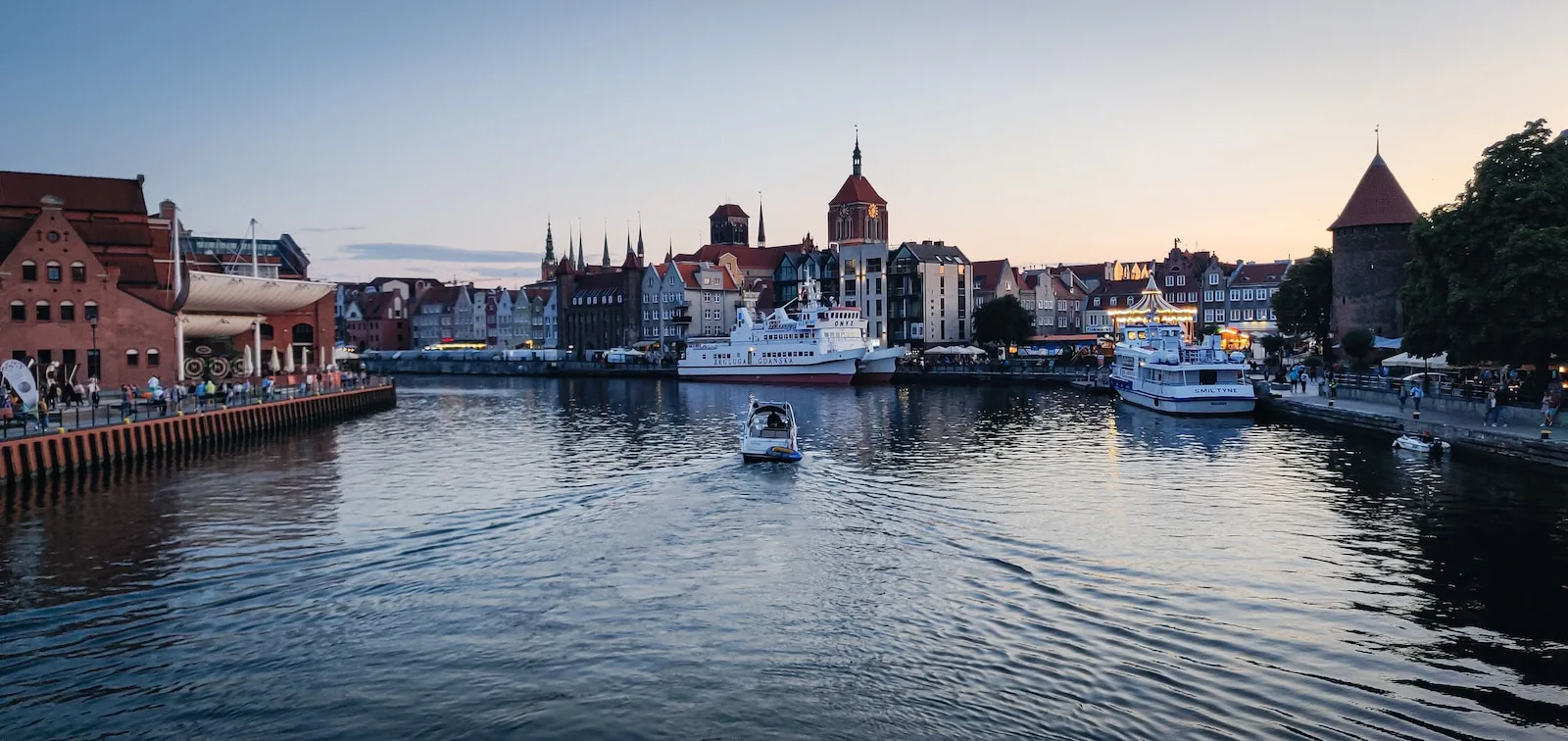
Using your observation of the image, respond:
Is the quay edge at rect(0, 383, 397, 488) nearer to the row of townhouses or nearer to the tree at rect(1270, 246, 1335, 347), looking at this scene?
the row of townhouses

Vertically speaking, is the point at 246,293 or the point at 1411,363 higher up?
the point at 246,293

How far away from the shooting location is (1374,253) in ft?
247

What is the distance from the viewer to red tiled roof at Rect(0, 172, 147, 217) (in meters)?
64.1

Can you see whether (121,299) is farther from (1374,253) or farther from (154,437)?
(1374,253)

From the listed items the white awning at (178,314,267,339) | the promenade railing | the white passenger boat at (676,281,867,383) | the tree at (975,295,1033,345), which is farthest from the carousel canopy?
the white awning at (178,314,267,339)

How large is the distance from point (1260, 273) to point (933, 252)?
3914 centimetres

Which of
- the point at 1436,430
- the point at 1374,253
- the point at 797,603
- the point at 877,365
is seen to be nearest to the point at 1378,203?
the point at 1374,253

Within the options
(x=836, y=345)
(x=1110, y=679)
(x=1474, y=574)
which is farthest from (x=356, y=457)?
(x=836, y=345)

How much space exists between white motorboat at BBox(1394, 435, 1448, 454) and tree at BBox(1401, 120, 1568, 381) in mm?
5113

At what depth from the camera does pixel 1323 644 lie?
1747 centimetres

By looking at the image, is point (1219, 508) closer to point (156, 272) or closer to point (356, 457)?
point (356, 457)

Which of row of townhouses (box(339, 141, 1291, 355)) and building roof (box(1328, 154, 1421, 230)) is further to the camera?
row of townhouses (box(339, 141, 1291, 355))

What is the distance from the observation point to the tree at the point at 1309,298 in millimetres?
83625

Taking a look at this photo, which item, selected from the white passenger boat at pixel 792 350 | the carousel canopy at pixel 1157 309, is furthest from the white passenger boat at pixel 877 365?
the carousel canopy at pixel 1157 309
